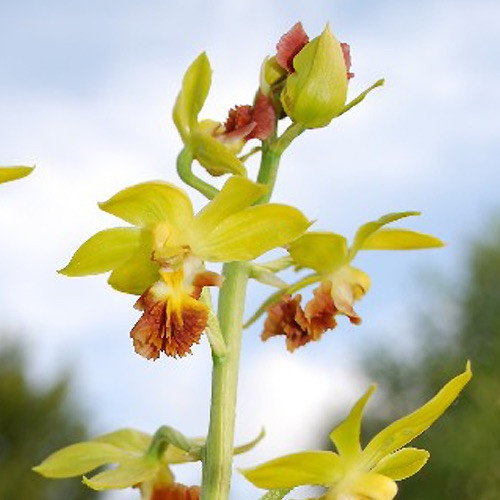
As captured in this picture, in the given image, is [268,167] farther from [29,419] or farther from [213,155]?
[29,419]

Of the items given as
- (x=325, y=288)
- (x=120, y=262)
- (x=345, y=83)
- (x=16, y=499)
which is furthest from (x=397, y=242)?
(x=16, y=499)

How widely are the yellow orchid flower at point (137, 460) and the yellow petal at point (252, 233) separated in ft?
1.55

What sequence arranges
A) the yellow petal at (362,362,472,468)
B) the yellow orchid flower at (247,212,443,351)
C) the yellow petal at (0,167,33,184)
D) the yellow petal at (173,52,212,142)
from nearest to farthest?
1. the yellow petal at (0,167,33,184)
2. the yellow petal at (362,362,472,468)
3. the yellow petal at (173,52,212,142)
4. the yellow orchid flower at (247,212,443,351)

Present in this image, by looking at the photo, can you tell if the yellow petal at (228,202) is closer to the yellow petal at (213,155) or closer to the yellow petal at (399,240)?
the yellow petal at (213,155)

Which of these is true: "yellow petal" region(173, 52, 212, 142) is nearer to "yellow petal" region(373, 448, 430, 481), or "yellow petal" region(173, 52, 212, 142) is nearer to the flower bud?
the flower bud

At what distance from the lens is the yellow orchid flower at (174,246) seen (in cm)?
269

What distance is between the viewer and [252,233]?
2.76 metres

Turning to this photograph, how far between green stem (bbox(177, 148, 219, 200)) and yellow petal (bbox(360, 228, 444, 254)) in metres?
0.52

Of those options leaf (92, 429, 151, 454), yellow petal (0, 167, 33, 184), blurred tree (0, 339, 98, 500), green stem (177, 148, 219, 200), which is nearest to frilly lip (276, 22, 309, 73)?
green stem (177, 148, 219, 200)

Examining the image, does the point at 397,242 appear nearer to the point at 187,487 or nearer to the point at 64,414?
the point at 187,487

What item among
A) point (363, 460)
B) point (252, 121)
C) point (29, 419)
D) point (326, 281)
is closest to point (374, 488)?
point (363, 460)

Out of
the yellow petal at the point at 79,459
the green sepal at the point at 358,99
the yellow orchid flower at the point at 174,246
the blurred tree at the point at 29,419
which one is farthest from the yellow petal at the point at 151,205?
the blurred tree at the point at 29,419

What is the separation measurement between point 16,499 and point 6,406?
2314 millimetres

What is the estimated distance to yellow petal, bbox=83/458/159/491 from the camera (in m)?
3.00
